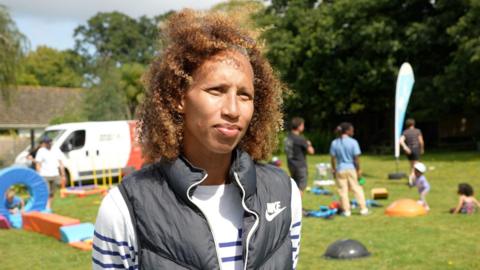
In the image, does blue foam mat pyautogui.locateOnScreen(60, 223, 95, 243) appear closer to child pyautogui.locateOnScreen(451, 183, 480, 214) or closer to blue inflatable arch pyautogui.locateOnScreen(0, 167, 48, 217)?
blue inflatable arch pyautogui.locateOnScreen(0, 167, 48, 217)

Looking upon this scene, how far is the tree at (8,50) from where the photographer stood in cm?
2320

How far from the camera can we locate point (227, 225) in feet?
6.59

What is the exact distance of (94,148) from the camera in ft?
72.8

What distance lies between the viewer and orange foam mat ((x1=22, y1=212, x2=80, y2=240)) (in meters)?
10.5

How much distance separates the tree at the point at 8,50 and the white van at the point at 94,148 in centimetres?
310

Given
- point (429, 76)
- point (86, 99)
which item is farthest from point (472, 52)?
point (86, 99)

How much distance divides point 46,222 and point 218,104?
32.0 feet

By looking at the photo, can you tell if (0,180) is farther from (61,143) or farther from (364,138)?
(364,138)

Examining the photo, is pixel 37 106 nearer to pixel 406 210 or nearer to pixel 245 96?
pixel 406 210

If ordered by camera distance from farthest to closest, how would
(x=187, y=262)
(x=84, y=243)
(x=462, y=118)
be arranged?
(x=462, y=118), (x=84, y=243), (x=187, y=262)

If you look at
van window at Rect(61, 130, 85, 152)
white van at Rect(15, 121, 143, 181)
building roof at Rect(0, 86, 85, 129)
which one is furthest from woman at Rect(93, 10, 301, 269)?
building roof at Rect(0, 86, 85, 129)

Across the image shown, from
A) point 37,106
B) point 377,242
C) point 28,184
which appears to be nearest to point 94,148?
point 28,184

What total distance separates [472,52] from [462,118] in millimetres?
10530

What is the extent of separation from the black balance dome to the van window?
617 inches
